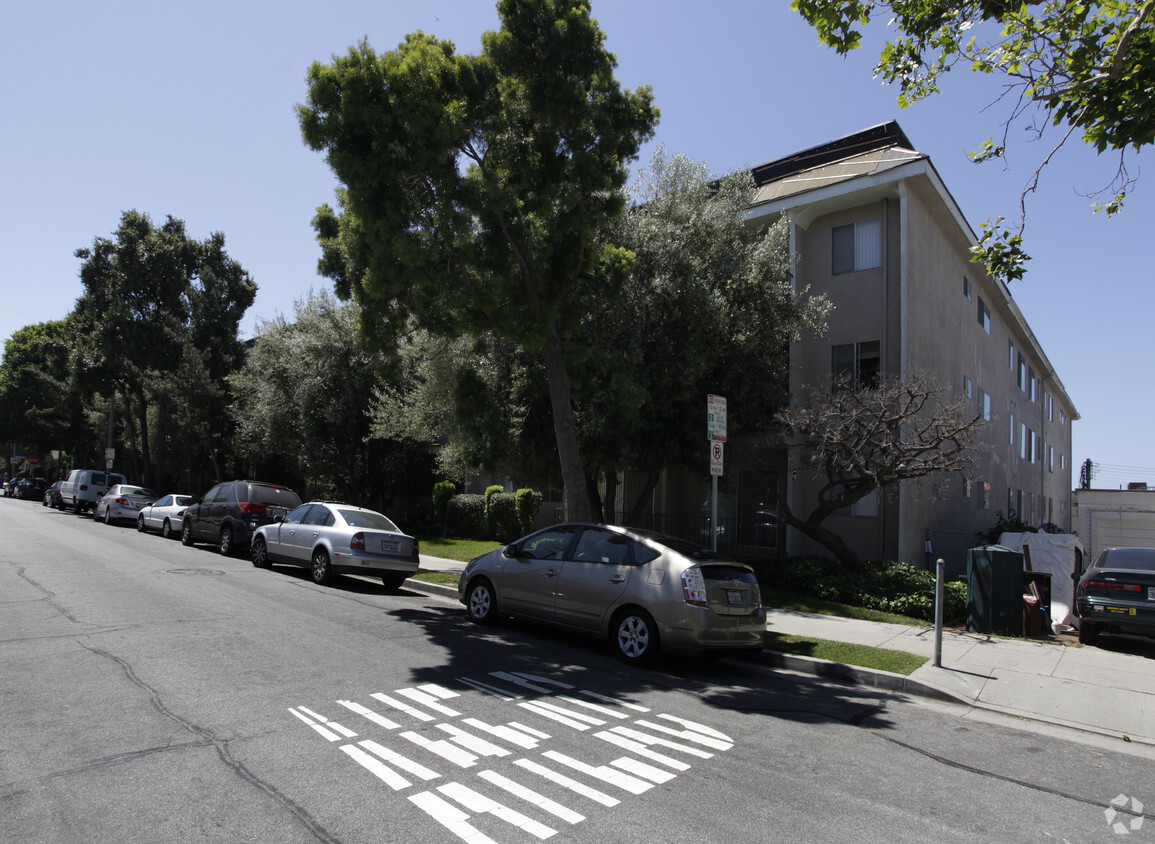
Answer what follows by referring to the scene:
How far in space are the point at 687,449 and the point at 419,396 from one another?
21.7 ft

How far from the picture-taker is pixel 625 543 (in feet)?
27.6

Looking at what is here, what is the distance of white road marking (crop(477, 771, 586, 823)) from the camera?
402 cm

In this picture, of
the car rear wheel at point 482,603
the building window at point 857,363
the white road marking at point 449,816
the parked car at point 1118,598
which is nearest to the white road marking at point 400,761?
the white road marking at point 449,816

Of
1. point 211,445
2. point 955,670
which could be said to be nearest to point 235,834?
point 955,670

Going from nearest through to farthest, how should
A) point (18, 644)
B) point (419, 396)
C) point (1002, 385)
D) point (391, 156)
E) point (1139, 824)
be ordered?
point (1139, 824) → point (18, 644) → point (391, 156) → point (419, 396) → point (1002, 385)

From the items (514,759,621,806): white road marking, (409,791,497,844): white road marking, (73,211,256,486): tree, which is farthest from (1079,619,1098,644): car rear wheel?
(73,211,256,486): tree

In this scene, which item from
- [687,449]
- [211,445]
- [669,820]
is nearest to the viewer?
[669,820]

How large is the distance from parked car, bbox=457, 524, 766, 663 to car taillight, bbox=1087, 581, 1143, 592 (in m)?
4.93

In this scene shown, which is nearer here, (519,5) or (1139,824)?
(1139,824)

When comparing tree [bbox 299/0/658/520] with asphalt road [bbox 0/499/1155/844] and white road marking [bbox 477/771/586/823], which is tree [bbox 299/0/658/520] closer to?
asphalt road [bbox 0/499/1155/844]

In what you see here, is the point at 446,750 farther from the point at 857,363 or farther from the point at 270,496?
the point at 857,363

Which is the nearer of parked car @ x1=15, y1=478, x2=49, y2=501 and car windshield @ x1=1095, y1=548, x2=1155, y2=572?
car windshield @ x1=1095, y1=548, x2=1155, y2=572

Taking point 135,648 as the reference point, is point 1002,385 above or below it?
above

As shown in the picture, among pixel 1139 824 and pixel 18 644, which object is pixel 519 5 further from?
pixel 1139 824
